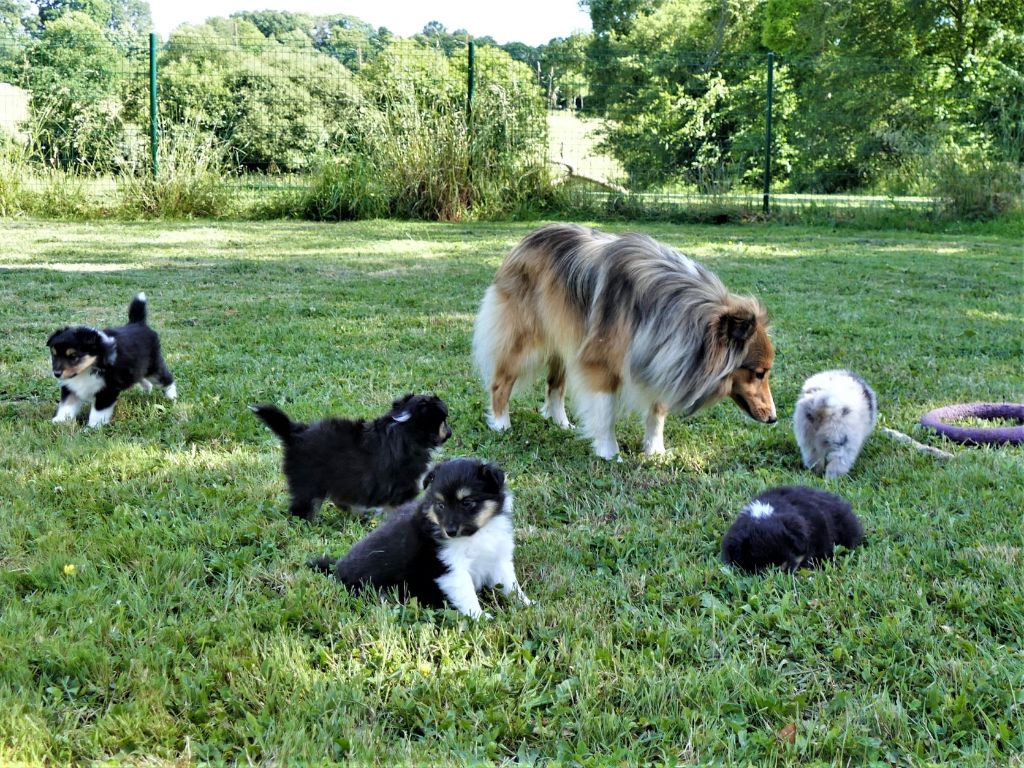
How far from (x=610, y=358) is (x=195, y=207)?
46.4 feet

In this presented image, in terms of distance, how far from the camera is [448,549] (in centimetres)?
318

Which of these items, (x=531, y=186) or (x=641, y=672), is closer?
(x=641, y=672)

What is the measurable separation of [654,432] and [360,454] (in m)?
A: 1.84

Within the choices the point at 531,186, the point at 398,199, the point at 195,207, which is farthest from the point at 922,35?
the point at 195,207

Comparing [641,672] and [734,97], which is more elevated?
[734,97]

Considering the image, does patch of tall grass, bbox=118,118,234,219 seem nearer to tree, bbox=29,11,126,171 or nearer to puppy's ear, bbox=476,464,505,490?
tree, bbox=29,11,126,171

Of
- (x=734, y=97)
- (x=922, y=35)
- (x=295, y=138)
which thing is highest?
(x=922, y=35)

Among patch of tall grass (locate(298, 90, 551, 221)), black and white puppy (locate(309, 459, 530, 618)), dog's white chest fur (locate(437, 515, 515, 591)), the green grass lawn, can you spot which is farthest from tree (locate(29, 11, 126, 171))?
dog's white chest fur (locate(437, 515, 515, 591))

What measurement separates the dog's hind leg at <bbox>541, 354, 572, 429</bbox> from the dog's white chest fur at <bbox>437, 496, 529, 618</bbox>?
8.16 ft

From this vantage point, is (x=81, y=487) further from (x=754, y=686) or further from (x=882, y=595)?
(x=882, y=595)

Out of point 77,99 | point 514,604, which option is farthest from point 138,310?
point 77,99

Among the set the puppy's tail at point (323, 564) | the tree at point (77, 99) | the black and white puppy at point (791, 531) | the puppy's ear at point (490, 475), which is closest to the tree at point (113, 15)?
the tree at point (77, 99)

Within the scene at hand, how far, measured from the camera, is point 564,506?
4.25 meters

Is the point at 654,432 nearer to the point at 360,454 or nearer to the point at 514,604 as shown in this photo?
the point at 360,454
